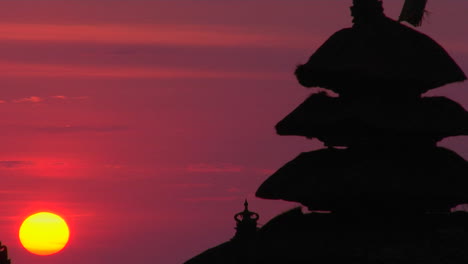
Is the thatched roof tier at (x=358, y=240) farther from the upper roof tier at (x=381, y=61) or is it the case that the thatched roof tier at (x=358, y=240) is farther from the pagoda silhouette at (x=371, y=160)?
the upper roof tier at (x=381, y=61)

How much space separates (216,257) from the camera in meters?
56.3

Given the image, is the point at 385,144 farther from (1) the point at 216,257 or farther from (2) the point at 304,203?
(1) the point at 216,257

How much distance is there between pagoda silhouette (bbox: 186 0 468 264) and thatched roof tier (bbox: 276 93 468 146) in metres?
0.03

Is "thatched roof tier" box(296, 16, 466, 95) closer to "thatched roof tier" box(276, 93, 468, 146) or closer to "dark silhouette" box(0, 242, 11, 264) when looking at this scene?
"thatched roof tier" box(276, 93, 468, 146)

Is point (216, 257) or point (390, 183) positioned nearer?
point (390, 183)

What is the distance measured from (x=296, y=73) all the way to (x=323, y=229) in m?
4.64

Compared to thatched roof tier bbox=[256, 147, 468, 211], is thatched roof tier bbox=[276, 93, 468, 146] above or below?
above

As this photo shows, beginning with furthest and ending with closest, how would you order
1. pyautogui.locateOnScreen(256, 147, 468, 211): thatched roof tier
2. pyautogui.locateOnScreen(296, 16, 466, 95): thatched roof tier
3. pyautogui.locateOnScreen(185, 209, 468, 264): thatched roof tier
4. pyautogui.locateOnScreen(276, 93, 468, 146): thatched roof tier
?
1. pyautogui.locateOnScreen(296, 16, 466, 95): thatched roof tier
2. pyautogui.locateOnScreen(276, 93, 468, 146): thatched roof tier
3. pyautogui.locateOnScreen(256, 147, 468, 211): thatched roof tier
4. pyautogui.locateOnScreen(185, 209, 468, 264): thatched roof tier

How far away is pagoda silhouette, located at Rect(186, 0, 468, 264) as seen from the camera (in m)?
52.4

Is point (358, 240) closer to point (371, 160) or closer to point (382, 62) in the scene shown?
point (371, 160)

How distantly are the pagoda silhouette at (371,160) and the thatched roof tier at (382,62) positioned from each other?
0.03 metres

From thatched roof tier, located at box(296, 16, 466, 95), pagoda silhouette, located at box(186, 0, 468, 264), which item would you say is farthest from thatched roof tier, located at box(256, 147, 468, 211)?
thatched roof tier, located at box(296, 16, 466, 95)

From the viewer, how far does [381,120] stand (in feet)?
174

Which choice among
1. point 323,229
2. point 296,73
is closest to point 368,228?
point 323,229
